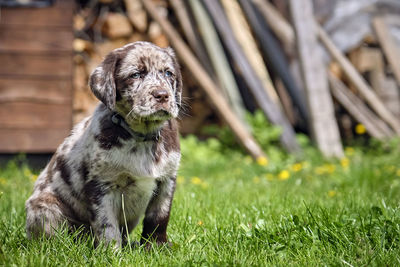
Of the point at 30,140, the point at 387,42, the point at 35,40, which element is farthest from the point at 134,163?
the point at 387,42

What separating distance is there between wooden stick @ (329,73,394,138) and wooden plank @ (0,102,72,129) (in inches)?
135

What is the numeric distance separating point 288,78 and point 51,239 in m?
4.56

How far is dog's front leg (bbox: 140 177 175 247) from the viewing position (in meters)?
2.79

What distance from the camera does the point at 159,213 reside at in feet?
9.25

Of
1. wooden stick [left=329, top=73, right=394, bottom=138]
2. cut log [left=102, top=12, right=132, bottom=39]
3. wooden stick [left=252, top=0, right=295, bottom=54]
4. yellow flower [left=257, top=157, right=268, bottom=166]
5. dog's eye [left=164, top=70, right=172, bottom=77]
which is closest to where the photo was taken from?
dog's eye [left=164, top=70, right=172, bottom=77]

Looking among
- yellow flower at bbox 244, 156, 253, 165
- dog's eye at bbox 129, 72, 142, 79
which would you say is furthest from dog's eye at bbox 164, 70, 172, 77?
yellow flower at bbox 244, 156, 253, 165

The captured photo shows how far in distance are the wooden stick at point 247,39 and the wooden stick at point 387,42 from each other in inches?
60.9

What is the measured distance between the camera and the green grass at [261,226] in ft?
7.73

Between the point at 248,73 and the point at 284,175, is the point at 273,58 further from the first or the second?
the point at 284,175

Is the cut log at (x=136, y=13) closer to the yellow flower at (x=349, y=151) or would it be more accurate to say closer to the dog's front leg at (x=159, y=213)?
the yellow flower at (x=349, y=151)

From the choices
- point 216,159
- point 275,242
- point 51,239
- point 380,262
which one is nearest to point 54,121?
point 216,159

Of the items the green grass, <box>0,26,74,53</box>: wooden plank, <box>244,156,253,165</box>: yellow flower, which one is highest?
<box>0,26,74,53</box>: wooden plank

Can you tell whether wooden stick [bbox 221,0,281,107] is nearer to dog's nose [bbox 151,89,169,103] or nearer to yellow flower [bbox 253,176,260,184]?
yellow flower [bbox 253,176,260,184]

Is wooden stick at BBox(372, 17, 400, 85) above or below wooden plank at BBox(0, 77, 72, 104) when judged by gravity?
above
